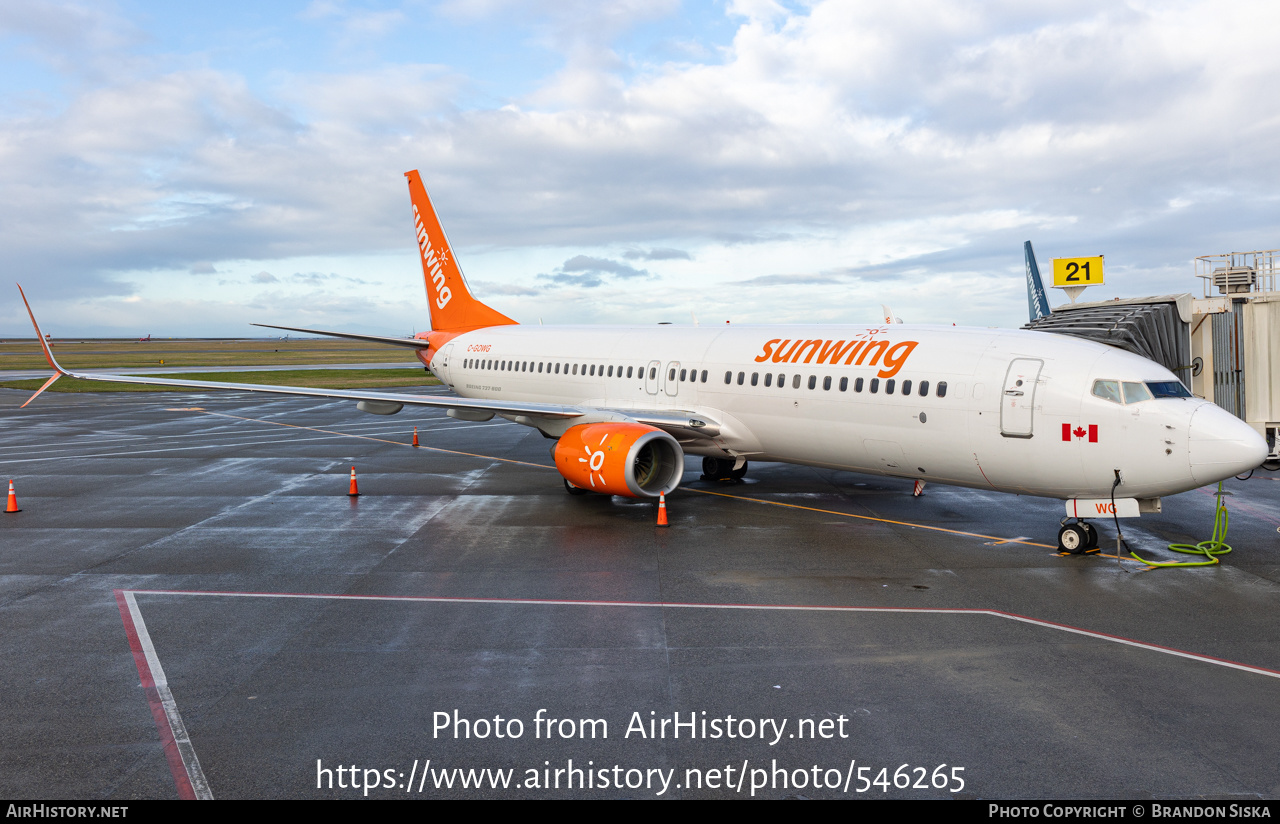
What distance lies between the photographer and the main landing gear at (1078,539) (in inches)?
551

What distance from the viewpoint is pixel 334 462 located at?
25.7 metres

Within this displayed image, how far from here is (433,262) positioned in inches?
1152

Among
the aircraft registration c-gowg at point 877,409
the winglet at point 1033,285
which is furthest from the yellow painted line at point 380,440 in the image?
the winglet at point 1033,285

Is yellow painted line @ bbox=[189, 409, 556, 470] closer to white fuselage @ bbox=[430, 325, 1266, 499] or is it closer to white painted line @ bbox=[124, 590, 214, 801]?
white fuselage @ bbox=[430, 325, 1266, 499]

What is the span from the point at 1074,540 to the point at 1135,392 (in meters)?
2.70

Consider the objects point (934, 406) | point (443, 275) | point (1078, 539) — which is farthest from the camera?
point (443, 275)

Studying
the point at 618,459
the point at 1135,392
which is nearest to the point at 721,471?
the point at 618,459

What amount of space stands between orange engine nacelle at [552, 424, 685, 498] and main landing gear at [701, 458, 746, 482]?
11.8 feet

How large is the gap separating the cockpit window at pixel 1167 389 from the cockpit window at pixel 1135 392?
96mm

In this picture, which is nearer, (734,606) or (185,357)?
(734,606)

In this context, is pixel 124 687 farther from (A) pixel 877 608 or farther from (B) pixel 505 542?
(A) pixel 877 608

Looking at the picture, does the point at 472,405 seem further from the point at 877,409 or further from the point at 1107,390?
the point at 1107,390

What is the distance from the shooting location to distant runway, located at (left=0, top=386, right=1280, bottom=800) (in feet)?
23.6
